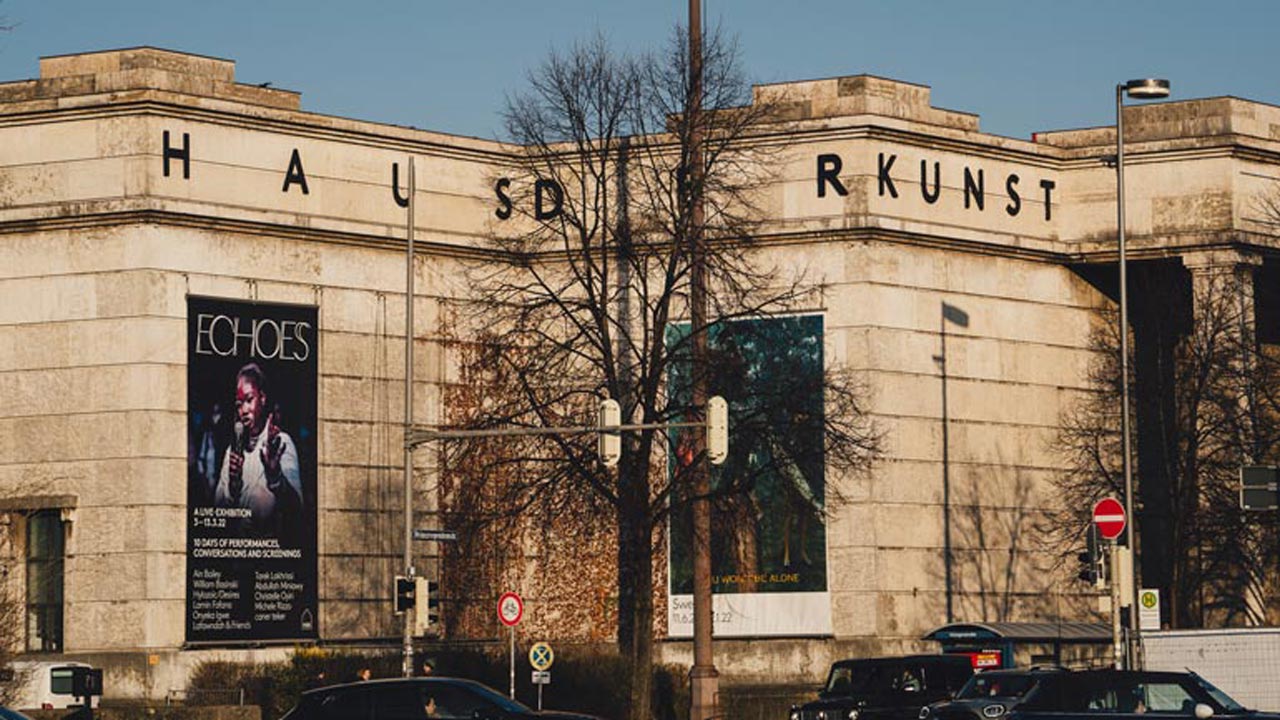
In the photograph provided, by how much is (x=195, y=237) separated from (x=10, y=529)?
26.7ft

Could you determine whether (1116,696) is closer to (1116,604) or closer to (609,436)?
(1116,604)

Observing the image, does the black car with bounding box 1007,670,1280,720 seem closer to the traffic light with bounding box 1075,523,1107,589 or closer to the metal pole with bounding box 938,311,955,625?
the traffic light with bounding box 1075,523,1107,589

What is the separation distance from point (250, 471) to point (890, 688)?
65.6 feet

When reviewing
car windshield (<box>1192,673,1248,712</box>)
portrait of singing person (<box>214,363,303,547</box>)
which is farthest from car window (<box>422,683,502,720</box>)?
portrait of singing person (<box>214,363,303,547</box>)

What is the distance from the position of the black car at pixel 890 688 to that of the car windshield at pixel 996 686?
629 cm

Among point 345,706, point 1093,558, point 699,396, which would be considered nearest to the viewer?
point 345,706

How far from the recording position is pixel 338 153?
64.8 metres

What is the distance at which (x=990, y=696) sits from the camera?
40.2 m

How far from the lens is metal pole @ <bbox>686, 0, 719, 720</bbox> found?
54750 mm

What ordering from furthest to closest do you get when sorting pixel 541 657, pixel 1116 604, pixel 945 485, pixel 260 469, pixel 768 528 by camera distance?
pixel 945 485 < pixel 768 528 < pixel 260 469 < pixel 541 657 < pixel 1116 604

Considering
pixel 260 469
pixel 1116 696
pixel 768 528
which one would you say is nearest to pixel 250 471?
pixel 260 469

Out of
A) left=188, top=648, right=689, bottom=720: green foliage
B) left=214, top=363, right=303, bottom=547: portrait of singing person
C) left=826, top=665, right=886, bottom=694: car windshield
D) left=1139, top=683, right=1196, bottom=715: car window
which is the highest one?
left=214, top=363, right=303, bottom=547: portrait of singing person

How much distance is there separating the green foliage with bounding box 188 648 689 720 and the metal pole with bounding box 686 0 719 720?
Answer: 13.8 feet

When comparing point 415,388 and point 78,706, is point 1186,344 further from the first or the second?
point 78,706
